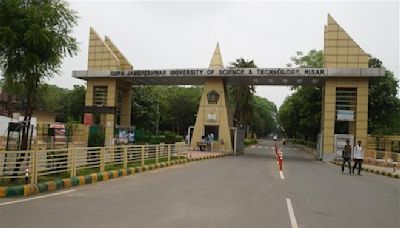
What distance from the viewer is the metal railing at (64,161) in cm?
1146

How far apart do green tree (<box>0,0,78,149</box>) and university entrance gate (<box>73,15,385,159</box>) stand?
2503cm

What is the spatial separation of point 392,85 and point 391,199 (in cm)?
4027

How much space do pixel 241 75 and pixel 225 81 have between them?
14.0 feet

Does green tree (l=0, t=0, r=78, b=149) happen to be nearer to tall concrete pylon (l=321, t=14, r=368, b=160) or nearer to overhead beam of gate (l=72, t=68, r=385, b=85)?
overhead beam of gate (l=72, t=68, r=385, b=85)

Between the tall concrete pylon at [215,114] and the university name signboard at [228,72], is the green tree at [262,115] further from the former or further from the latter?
the university name signboard at [228,72]

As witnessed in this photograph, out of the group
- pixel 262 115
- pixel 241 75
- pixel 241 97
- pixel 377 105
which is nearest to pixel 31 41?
pixel 241 75

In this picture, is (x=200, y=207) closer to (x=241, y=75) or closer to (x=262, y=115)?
(x=241, y=75)

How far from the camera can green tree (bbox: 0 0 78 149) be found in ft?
44.5

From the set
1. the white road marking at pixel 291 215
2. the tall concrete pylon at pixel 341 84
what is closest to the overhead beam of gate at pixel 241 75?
the tall concrete pylon at pixel 341 84

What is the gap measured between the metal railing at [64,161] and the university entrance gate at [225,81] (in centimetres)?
2111

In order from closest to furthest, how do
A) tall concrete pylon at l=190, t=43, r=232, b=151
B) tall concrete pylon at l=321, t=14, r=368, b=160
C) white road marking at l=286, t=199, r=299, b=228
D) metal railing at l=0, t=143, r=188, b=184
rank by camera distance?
white road marking at l=286, t=199, r=299, b=228 < metal railing at l=0, t=143, r=188, b=184 < tall concrete pylon at l=321, t=14, r=368, b=160 < tall concrete pylon at l=190, t=43, r=232, b=151

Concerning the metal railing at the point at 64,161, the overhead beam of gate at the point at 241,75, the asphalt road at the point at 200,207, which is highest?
the overhead beam of gate at the point at 241,75

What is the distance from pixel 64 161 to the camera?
13711 mm

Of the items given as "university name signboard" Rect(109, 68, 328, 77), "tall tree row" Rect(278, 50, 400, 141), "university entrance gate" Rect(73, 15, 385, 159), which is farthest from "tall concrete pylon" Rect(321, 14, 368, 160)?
"tall tree row" Rect(278, 50, 400, 141)
